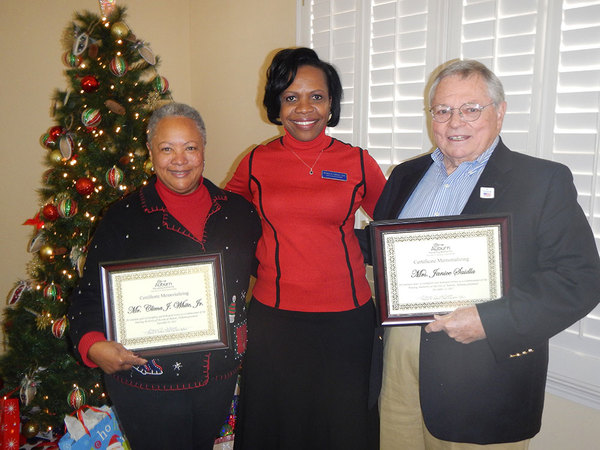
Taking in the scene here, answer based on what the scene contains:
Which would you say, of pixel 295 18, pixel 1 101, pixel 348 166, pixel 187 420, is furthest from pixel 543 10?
pixel 1 101

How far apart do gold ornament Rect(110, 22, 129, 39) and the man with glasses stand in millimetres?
1787

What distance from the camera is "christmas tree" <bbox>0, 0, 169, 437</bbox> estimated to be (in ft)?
8.21

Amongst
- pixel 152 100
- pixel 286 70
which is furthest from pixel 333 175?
pixel 152 100

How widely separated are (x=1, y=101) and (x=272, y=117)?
7.29 ft

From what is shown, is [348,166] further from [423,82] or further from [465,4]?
[465,4]

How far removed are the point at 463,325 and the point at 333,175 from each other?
0.87 metres

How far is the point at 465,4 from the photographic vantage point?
231cm

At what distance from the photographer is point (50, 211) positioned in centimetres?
250

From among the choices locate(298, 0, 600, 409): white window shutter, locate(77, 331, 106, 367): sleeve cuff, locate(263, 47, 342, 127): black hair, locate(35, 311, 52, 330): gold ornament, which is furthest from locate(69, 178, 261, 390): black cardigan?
locate(298, 0, 600, 409): white window shutter

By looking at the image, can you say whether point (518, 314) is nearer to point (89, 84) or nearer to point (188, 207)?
point (188, 207)

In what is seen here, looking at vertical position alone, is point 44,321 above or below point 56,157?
below

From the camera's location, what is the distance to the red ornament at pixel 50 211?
8.21 feet

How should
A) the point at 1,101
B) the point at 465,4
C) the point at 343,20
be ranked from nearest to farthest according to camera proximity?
the point at 465,4, the point at 343,20, the point at 1,101

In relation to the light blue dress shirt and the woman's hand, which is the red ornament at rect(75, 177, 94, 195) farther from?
the light blue dress shirt
